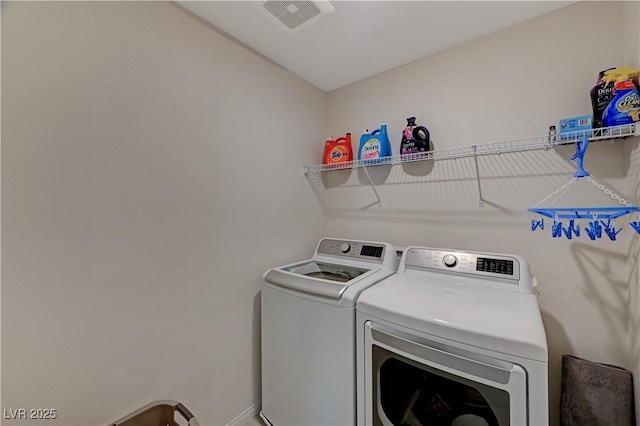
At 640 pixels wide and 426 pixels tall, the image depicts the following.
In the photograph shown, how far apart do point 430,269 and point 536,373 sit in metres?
0.73

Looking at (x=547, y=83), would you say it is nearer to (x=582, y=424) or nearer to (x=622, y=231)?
(x=622, y=231)

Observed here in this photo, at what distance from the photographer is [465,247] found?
66.2 inches

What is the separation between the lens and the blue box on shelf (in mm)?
1183

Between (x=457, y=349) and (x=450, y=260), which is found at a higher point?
(x=450, y=260)

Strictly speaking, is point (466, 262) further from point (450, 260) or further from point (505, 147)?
point (505, 147)

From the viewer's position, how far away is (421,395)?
3.72ft

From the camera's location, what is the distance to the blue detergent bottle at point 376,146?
1900mm

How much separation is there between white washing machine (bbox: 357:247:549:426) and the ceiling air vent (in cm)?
147

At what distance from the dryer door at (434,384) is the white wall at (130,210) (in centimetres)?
90

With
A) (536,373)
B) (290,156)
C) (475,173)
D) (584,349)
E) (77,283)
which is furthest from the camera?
(290,156)

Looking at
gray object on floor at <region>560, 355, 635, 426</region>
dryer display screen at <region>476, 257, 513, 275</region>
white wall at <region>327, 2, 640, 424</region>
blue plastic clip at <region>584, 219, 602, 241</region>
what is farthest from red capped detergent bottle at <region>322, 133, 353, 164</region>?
gray object on floor at <region>560, 355, 635, 426</region>

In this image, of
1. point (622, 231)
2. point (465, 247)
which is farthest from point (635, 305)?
point (465, 247)

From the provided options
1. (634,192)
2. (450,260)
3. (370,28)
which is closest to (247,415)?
(450,260)

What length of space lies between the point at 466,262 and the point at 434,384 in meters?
0.65
